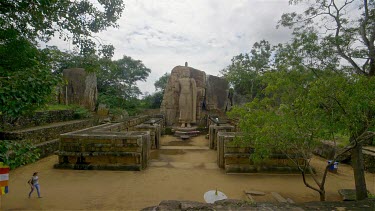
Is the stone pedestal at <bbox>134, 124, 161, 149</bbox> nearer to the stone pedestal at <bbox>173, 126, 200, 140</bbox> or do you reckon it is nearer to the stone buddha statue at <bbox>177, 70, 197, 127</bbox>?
the stone pedestal at <bbox>173, 126, 200, 140</bbox>

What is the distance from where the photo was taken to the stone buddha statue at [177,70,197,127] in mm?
15953

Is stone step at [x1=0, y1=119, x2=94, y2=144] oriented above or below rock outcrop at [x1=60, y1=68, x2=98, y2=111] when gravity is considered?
below

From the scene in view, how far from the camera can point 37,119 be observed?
11.3 m

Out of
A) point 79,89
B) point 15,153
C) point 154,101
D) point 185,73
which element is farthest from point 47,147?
point 154,101

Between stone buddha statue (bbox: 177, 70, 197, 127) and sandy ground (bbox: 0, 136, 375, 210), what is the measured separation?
801 cm

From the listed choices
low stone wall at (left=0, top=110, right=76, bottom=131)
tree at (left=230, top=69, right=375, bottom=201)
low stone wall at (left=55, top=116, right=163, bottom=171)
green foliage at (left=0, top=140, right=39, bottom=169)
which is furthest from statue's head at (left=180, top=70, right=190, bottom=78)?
green foliage at (left=0, top=140, right=39, bottom=169)

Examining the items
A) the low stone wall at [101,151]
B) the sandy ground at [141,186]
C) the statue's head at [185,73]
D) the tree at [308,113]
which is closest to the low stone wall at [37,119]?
the sandy ground at [141,186]

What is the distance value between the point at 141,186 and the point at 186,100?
34.2 feet

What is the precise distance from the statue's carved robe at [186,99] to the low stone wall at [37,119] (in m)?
7.29

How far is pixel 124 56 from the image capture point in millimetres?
28719

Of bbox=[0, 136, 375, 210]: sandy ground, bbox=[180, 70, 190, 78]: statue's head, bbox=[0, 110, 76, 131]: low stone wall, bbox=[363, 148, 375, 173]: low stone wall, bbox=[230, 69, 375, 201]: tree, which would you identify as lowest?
bbox=[0, 136, 375, 210]: sandy ground

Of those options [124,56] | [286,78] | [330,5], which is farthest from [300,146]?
[124,56]

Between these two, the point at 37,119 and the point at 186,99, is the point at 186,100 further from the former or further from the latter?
A: the point at 37,119

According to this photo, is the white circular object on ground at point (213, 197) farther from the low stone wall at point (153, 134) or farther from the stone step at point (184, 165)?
the low stone wall at point (153, 134)
